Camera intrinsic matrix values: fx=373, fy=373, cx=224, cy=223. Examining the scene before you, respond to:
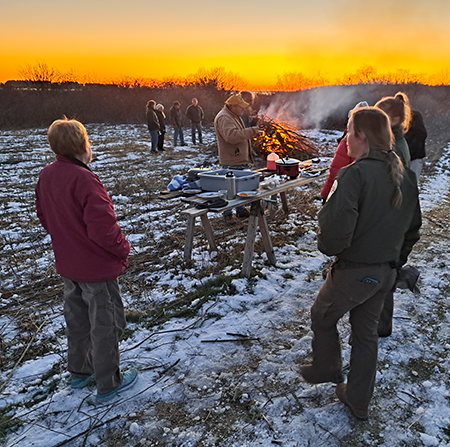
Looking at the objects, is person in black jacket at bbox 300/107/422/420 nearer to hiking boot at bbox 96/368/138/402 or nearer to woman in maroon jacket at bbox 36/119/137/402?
woman in maroon jacket at bbox 36/119/137/402

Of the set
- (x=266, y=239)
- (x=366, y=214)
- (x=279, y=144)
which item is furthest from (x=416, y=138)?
(x=279, y=144)

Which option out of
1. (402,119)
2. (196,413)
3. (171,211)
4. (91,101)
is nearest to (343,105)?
(91,101)

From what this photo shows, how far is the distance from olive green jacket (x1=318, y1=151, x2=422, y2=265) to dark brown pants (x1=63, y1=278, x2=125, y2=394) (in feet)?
5.17

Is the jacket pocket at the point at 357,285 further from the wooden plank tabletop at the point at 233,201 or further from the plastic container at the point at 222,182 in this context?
the plastic container at the point at 222,182

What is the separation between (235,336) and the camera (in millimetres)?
3602

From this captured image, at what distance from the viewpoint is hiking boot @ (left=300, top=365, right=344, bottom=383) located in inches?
106

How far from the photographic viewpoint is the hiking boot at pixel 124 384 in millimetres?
2799

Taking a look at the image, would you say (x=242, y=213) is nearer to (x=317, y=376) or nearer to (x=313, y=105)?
(x=317, y=376)

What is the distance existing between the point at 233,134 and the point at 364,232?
12.6 ft

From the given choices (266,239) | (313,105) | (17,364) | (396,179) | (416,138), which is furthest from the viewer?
(313,105)

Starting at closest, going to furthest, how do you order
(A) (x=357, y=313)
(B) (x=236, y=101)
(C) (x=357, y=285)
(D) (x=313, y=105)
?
(C) (x=357, y=285), (A) (x=357, y=313), (B) (x=236, y=101), (D) (x=313, y=105)

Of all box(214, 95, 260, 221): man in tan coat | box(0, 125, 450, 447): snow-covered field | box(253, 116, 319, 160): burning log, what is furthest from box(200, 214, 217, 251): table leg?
box(253, 116, 319, 160): burning log

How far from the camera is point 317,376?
8.89ft

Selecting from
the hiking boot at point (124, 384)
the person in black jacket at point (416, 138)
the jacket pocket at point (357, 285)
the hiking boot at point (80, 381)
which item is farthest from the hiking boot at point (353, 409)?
the person in black jacket at point (416, 138)
